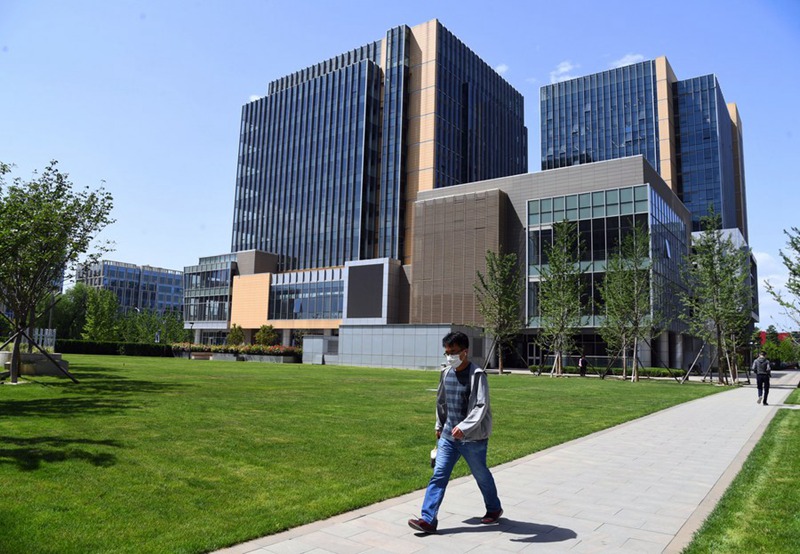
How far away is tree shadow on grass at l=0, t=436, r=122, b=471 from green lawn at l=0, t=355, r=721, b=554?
25 millimetres

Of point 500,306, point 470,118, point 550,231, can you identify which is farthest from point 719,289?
point 470,118

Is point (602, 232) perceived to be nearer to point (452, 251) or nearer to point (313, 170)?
point (452, 251)

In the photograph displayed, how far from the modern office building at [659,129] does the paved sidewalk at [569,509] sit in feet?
316

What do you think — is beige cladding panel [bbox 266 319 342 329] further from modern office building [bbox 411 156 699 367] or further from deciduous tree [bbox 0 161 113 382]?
deciduous tree [bbox 0 161 113 382]

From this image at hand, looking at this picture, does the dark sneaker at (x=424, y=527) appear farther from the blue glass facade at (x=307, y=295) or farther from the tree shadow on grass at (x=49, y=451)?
the blue glass facade at (x=307, y=295)

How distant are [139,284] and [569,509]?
192 m

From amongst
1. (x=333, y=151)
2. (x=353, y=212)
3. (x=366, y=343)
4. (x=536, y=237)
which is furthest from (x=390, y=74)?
(x=366, y=343)

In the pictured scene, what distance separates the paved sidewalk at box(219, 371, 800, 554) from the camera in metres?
5.16

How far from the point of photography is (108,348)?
5866cm

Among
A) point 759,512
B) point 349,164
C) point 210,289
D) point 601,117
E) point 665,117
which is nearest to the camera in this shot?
point 759,512

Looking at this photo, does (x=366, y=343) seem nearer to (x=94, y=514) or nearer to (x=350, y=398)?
(x=350, y=398)

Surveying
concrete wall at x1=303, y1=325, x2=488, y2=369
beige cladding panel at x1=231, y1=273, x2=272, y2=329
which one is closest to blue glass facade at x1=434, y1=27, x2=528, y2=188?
beige cladding panel at x1=231, y1=273, x2=272, y2=329

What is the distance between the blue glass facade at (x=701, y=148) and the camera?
324 feet

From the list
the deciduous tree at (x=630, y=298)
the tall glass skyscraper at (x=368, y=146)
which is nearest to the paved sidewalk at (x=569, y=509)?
the deciduous tree at (x=630, y=298)
